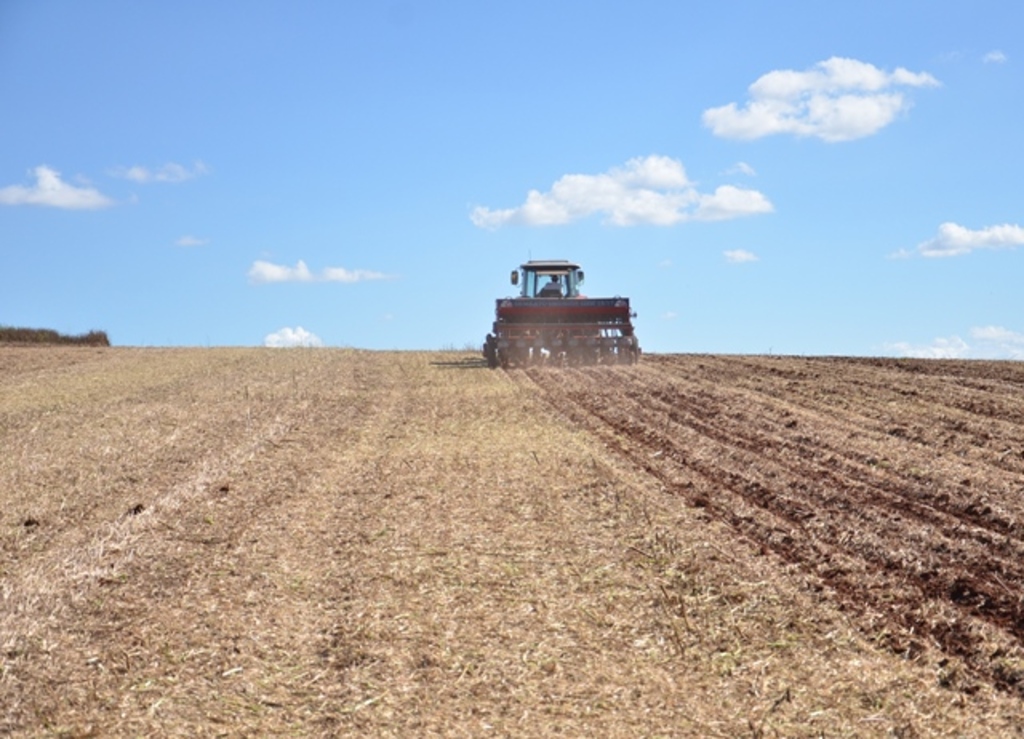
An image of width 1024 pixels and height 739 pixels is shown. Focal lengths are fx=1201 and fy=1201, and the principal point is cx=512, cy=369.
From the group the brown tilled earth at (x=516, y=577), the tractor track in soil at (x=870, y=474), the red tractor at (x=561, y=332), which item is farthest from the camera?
the red tractor at (x=561, y=332)

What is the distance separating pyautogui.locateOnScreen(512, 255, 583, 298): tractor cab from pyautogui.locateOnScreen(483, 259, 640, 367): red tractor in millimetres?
1423

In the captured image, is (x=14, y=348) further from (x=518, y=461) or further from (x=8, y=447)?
(x=518, y=461)

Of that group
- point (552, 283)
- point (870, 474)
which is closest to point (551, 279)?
point (552, 283)

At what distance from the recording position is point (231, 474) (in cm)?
1345

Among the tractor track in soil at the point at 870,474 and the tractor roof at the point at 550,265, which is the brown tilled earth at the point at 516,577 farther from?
the tractor roof at the point at 550,265

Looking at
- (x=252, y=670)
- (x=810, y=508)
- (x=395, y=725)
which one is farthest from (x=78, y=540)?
(x=810, y=508)

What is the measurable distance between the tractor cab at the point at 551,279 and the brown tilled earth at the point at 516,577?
15128 millimetres

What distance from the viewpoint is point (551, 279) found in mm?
33406

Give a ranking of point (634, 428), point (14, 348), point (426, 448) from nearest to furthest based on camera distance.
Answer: point (426, 448) → point (634, 428) → point (14, 348)

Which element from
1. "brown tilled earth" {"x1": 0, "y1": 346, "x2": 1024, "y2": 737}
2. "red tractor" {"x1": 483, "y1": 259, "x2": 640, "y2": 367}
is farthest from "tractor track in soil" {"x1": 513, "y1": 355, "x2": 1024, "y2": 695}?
"red tractor" {"x1": 483, "y1": 259, "x2": 640, "y2": 367}

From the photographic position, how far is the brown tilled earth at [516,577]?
6.35 metres

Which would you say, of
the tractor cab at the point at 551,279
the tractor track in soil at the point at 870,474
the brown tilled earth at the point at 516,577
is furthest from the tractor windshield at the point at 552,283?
the brown tilled earth at the point at 516,577

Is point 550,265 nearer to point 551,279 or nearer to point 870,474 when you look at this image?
point 551,279

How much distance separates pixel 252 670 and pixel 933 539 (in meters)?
5.92
